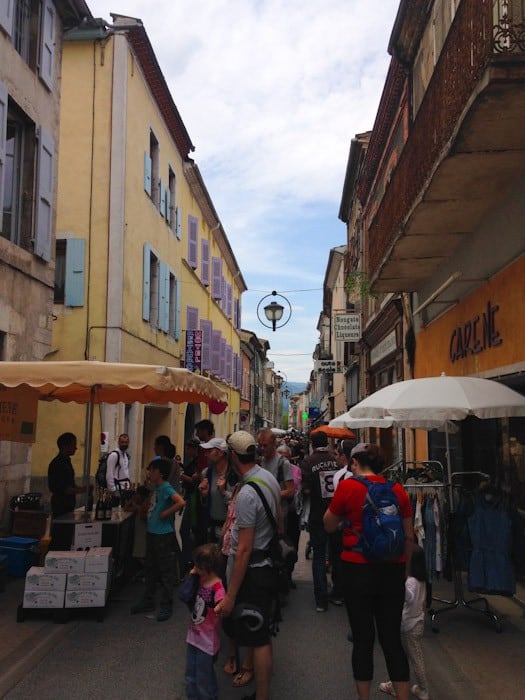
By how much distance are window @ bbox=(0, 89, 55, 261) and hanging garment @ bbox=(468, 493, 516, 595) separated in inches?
303

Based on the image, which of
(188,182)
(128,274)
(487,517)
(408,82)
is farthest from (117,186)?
(487,517)

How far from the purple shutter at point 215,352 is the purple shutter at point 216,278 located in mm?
1860

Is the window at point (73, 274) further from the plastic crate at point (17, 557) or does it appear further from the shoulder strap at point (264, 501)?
the shoulder strap at point (264, 501)

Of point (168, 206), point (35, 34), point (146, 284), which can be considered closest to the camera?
point (35, 34)

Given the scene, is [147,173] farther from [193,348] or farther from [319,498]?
[319,498]

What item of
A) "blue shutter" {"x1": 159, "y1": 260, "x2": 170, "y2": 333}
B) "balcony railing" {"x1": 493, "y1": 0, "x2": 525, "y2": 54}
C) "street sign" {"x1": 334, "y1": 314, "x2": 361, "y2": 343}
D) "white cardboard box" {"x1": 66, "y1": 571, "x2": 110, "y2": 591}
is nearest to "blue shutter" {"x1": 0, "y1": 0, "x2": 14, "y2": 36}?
A: "balcony railing" {"x1": 493, "y1": 0, "x2": 525, "y2": 54}

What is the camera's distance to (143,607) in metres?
6.59

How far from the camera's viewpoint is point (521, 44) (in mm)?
5605

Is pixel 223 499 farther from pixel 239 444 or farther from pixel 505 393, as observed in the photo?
pixel 505 393

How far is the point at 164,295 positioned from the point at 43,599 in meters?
13.2

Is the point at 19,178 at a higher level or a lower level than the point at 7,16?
lower

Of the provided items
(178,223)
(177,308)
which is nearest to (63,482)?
(177,308)

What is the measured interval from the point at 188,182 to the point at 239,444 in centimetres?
1992

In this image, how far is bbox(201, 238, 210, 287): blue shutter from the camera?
2541 centimetres
